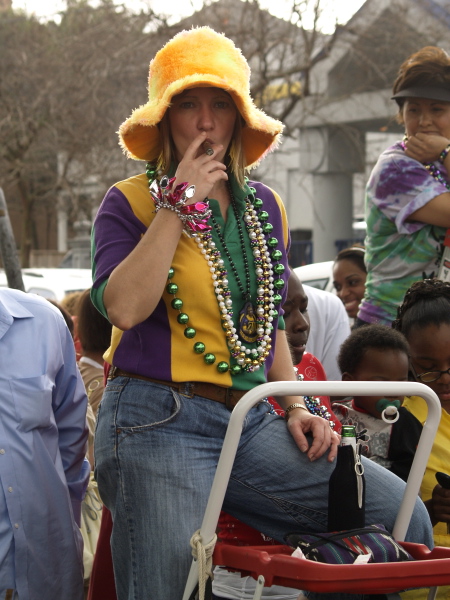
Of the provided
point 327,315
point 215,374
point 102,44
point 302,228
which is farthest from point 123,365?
point 302,228

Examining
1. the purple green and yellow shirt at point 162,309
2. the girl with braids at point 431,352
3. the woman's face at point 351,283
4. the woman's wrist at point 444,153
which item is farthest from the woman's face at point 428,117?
the woman's face at point 351,283

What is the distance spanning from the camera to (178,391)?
2406 millimetres

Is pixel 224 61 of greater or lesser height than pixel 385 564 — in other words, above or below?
above

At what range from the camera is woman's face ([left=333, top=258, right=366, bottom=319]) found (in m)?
6.64

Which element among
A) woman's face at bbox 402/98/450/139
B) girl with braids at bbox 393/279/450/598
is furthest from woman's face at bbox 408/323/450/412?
A: woman's face at bbox 402/98/450/139

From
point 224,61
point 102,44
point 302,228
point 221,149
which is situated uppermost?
point 102,44

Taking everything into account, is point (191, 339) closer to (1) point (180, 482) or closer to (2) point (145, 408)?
(2) point (145, 408)

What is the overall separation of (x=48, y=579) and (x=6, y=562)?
0.16 metres

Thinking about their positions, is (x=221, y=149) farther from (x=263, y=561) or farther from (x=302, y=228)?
(x=302, y=228)

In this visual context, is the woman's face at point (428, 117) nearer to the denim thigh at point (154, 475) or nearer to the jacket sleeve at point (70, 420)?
the jacket sleeve at point (70, 420)

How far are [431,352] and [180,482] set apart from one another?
156 centimetres

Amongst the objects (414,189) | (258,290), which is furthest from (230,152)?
(414,189)

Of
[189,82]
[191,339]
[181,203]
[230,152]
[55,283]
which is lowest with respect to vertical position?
[55,283]

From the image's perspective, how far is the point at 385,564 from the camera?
2.07 metres
